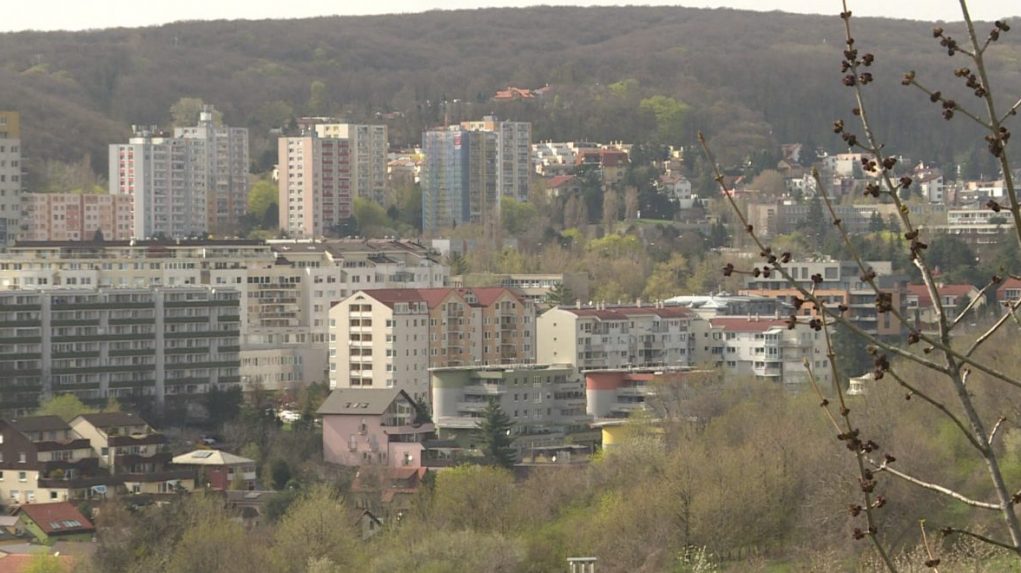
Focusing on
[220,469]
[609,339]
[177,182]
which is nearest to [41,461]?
[220,469]

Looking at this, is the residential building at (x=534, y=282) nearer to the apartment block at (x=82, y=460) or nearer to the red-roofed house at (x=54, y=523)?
the apartment block at (x=82, y=460)

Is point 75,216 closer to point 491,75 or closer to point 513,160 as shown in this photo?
point 513,160

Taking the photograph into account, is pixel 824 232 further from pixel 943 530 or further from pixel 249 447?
pixel 943 530

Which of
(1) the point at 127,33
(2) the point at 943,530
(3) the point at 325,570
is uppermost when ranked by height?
(1) the point at 127,33

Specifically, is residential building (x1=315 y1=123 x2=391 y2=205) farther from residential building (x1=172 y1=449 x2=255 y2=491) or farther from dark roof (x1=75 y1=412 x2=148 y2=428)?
residential building (x1=172 y1=449 x2=255 y2=491)

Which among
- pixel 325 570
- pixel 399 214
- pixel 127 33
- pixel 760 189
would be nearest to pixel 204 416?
pixel 325 570

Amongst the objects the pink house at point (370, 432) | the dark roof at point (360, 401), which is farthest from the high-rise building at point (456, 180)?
the pink house at point (370, 432)
